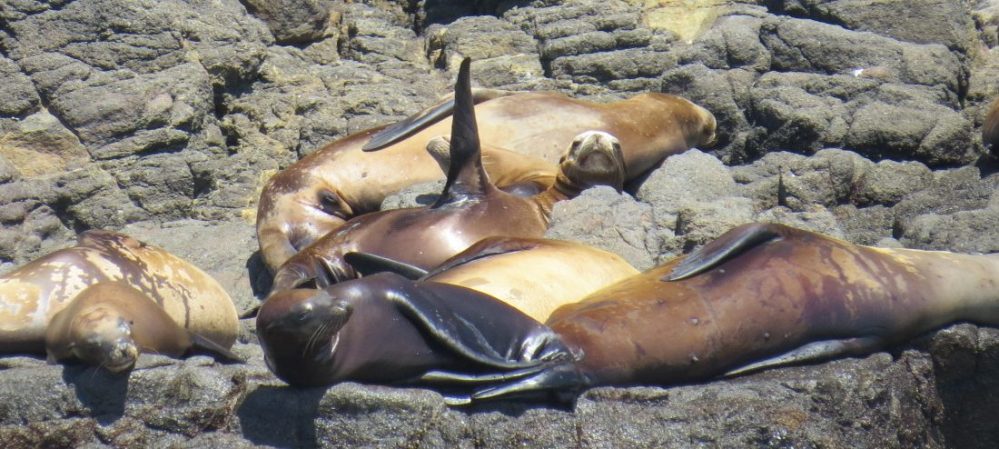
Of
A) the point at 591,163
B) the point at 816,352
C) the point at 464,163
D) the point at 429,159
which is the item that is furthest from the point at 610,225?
the point at 816,352

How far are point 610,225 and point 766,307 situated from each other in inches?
67.2

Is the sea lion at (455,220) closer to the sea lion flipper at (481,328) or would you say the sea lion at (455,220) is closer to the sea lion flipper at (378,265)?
the sea lion flipper at (378,265)

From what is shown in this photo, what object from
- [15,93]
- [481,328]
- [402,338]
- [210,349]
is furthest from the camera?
[15,93]

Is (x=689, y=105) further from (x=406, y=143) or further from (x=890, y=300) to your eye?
(x=890, y=300)

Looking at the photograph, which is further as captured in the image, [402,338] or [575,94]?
[575,94]

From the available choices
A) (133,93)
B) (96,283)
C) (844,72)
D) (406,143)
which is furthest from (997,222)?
(133,93)

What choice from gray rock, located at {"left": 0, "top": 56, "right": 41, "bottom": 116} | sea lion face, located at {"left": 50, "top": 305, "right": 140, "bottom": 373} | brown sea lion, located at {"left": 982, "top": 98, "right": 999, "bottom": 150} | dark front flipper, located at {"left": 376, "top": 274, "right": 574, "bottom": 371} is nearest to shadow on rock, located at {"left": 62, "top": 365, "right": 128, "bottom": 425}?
sea lion face, located at {"left": 50, "top": 305, "right": 140, "bottom": 373}

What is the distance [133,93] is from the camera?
30.9 feet

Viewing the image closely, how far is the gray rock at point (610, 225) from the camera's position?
7.56m

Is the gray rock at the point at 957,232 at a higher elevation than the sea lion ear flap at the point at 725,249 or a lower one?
lower

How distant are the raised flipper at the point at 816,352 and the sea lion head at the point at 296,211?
3180 mm

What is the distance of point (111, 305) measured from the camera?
605 cm

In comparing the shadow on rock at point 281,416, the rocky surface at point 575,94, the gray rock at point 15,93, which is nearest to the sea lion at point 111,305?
the rocky surface at point 575,94

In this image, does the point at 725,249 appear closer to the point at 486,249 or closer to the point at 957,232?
the point at 486,249
